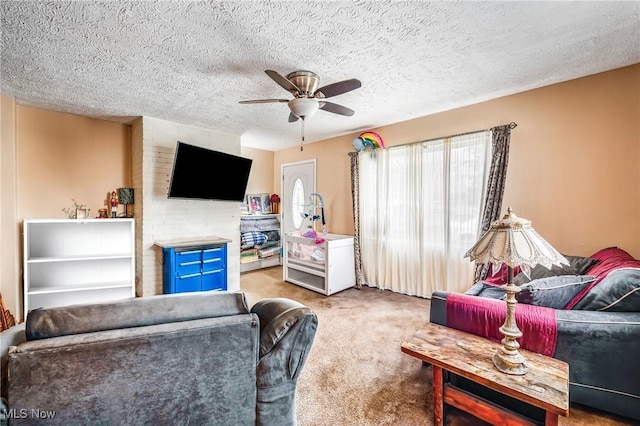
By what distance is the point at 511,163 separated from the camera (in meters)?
2.83

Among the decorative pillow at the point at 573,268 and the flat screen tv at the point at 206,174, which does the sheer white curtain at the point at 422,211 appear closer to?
the decorative pillow at the point at 573,268

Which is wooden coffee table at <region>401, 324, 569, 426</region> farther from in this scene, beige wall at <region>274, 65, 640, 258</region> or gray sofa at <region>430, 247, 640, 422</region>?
beige wall at <region>274, 65, 640, 258</region>

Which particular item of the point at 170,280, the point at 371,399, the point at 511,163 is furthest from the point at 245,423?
the point at 511,163

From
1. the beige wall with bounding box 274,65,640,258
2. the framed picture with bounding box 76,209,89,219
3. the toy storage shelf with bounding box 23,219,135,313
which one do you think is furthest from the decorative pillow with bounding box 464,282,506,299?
the framed picture with bounding box 76,209,89,219

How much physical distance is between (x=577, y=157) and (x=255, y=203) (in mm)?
4679

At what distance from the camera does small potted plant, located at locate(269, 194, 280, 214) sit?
18.2 feet

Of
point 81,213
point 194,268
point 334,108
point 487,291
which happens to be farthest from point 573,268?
point 81,213

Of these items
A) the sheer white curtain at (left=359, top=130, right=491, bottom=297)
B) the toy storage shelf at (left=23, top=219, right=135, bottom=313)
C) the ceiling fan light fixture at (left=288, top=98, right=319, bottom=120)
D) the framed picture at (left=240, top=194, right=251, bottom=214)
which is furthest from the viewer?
the framed picture at (left=240, top=194, right=251, bottom=214)

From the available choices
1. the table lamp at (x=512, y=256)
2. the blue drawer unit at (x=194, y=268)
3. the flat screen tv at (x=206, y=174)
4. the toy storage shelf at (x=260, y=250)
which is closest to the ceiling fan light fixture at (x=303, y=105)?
the table lamp at (x=512, y=256)

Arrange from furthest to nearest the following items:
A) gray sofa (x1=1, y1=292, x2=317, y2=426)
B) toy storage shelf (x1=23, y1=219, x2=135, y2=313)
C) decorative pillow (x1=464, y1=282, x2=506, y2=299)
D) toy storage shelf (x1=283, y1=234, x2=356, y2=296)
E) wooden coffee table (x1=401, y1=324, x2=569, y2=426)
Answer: toy storage shelf (x1=283, y1=234, x2=356, y2=296)
toy storage shelf (x1=23, y1=219, x2=135, y2=313)
decorative pillow (x1=464, y1=282, x2=506, y2=299)
wooden coffee table (x1=401, y1=324, x2=569, y2=426)
gray sofa (x1=1, y1=292, x2=317, y2=426)

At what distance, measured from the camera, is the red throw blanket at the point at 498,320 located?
1.51 metres

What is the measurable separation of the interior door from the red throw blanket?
135 inches

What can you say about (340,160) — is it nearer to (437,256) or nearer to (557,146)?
(437,256)

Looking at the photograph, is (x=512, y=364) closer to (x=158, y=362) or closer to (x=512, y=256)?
(x=512, y=256)
